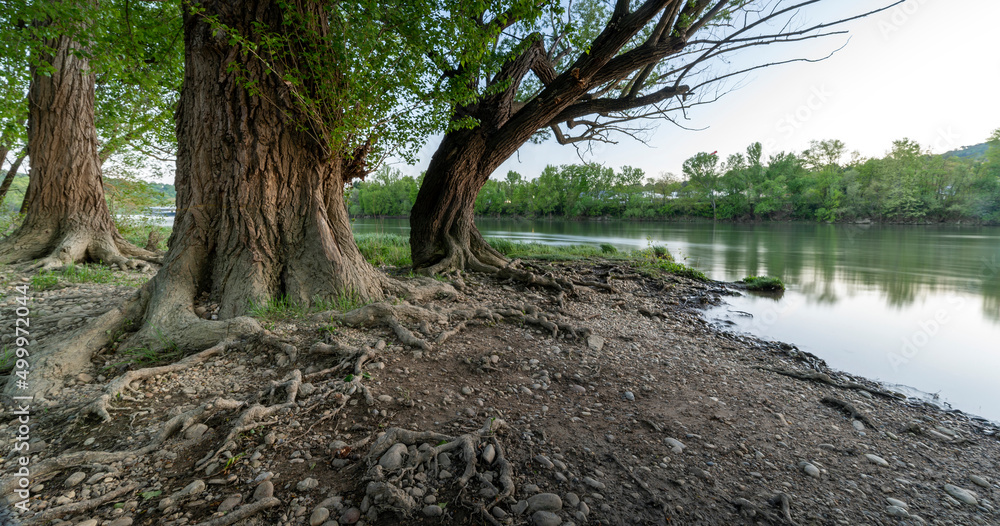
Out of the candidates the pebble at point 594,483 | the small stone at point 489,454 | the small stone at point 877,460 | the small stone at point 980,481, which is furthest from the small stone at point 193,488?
the small stone at point 980,481

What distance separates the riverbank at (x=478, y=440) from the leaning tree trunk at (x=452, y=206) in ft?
11.6

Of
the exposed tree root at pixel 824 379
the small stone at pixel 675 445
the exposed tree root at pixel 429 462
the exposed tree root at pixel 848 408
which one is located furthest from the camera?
the exposed tree root at pixel 824 379

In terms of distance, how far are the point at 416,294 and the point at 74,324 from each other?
3265 millimetres

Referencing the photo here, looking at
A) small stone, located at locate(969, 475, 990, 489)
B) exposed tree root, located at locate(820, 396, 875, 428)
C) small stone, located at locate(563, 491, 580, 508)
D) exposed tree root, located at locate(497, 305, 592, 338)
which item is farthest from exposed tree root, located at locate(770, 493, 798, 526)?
exposed tree root, located at locate(497, 305, 592, 338)

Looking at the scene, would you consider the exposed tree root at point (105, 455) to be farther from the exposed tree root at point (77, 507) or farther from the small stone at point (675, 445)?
the small stone at point (675, 445)

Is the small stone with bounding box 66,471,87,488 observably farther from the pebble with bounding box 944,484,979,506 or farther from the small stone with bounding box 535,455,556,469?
the pebble with bounding box 944,484,979,506

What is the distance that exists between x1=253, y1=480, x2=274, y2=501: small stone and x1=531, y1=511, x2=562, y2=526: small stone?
4.10 feet

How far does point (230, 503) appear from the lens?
5.60 feet

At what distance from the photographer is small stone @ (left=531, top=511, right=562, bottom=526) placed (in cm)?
173

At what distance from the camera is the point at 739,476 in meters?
2.25

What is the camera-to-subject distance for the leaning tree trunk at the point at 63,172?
6395mm

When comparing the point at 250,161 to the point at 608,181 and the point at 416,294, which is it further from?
the point at 608,181

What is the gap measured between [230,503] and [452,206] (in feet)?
21.5

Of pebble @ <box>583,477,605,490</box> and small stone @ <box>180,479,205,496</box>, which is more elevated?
small stone @ <box>180,479,205,496</box>
